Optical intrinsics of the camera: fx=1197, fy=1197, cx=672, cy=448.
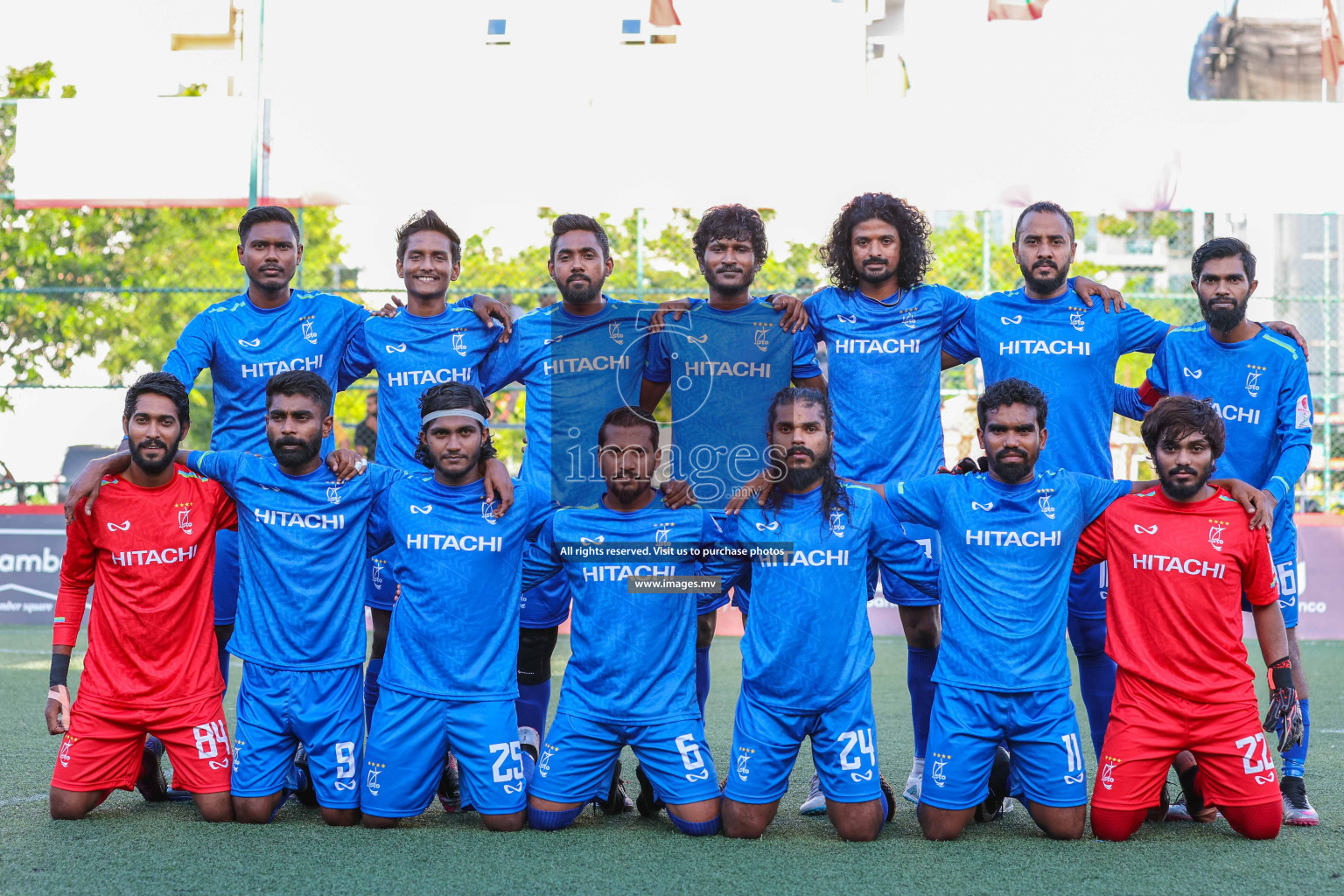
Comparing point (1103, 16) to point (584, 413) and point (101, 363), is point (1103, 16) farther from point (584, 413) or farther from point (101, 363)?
point (101, 363)

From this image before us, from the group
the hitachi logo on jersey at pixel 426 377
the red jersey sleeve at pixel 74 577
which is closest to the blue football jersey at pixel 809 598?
the hitachi logo on jersey at pixel 426 377

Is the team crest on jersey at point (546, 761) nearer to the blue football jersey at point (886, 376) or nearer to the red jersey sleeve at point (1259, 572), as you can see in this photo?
the blue football jersey at point (886, 376)

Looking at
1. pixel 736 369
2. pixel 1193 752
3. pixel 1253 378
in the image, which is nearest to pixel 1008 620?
pixel 1193 752

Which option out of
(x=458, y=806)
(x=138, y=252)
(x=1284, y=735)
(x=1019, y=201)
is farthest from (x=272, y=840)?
(x=138, y=252)

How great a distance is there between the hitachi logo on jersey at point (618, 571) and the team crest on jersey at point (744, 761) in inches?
26.4

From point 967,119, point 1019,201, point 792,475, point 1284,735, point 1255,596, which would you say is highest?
point 967,119

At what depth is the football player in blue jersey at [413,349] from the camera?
4941 millimetres

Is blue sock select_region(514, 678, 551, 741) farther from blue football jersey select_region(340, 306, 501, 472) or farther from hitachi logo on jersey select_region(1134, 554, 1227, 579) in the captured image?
hitachi logo on jersey select_region(1134, 554, 1227, 579)

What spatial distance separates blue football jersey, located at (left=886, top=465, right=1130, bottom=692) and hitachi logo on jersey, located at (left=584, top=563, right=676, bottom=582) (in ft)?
1.14

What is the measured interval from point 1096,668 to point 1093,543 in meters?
0.70

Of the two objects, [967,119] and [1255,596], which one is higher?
[967,119]

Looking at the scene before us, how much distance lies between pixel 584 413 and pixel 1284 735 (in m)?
2.88

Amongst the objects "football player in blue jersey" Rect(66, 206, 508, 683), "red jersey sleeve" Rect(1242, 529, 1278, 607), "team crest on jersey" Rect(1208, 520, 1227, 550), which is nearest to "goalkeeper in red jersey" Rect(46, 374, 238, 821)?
"football player in blue jersey" Rect(66, 206, 508, 683)

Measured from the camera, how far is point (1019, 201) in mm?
10453
